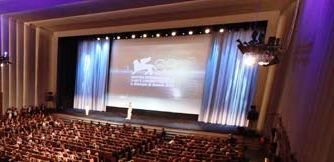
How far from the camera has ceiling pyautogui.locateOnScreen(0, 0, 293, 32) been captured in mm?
12281

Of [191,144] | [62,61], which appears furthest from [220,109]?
[62,61]

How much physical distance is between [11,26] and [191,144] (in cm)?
1548

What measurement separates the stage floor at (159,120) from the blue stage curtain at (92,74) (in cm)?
113

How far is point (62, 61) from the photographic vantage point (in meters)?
20.3

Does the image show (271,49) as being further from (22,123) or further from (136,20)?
(22,123)

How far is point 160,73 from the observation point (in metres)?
17.5

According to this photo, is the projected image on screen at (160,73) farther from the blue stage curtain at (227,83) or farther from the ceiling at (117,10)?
the ceiling at (117,10)

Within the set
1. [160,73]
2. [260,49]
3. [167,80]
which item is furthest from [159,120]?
[260,49]

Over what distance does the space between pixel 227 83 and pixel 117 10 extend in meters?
7.62

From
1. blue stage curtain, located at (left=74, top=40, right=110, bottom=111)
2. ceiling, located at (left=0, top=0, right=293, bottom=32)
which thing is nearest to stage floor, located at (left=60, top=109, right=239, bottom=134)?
blue stage curtain, located at (left=74, top=40, right=110, bottom=111)

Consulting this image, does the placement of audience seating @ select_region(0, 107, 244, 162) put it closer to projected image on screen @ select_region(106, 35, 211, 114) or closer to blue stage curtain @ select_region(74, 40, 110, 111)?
projected image on screen @ select_region(106, 35, 211, 114)

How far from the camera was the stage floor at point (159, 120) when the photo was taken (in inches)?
573

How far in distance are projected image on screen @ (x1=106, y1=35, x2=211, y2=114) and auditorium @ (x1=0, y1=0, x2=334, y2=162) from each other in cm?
7

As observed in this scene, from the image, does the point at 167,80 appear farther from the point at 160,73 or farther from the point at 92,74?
the point at 92,74
